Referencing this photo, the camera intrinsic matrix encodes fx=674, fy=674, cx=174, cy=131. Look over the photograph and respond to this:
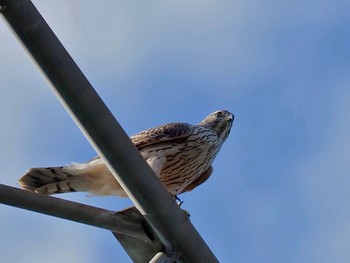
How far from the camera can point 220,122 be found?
8383mm

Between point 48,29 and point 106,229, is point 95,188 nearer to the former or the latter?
point 106,229

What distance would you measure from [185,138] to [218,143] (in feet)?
1.92

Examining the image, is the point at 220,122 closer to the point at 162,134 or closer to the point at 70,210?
the point at 162,134

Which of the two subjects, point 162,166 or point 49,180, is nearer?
point 49,180

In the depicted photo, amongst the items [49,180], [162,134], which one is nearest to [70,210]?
[49,180]

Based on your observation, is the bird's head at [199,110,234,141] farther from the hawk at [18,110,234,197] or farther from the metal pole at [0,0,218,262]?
the metal pole at [0,0,218,262]

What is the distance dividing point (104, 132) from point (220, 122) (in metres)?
5.36

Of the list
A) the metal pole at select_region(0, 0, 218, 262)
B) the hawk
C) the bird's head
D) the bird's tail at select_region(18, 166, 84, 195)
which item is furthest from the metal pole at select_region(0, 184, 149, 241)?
the bird's head

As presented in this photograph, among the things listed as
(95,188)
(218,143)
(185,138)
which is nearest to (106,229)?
(95,188)

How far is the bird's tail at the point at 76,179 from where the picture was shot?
6.24 m

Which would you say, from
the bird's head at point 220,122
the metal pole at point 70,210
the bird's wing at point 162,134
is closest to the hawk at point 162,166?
the bird's wing at point 162,134

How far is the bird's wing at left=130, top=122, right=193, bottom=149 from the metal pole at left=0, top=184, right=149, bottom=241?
10.5 ft

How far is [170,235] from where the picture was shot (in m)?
3.61

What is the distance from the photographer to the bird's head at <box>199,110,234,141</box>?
816 centimetres
